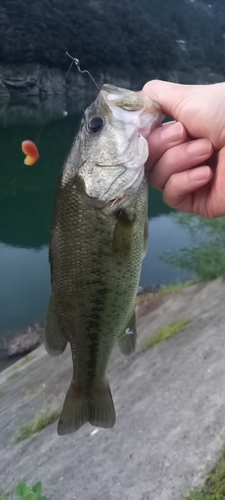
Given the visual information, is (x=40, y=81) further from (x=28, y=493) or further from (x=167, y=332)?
(x=28, y=493)

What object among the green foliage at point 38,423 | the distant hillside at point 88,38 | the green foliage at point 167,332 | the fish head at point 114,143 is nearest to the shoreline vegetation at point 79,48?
the distant hillside at point 88,38

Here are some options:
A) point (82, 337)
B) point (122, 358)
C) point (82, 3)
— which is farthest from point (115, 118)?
point (82, 3)

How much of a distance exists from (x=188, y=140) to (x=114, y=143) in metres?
0.51

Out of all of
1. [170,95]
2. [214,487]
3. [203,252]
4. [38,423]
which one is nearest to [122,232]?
[170,95]

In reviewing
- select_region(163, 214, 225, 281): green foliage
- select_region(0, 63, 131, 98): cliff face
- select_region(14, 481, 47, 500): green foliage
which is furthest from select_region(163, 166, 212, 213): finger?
select_region(0, 63, 131, 98): cliff face

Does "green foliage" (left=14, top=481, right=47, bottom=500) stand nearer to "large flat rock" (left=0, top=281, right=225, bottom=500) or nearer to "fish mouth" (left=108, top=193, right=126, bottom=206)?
"large flat rock" (left=0, top=281, right=225, bottom=500)

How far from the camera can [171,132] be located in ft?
7.44

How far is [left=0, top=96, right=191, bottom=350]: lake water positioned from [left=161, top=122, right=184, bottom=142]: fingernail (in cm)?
62

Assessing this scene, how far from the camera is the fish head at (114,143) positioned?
2.08 metres

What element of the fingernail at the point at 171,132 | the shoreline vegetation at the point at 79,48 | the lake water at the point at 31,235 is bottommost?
the shoreline vegetation at the point at 79,48

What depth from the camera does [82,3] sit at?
200ft

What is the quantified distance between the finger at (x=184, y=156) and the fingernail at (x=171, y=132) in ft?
0.18

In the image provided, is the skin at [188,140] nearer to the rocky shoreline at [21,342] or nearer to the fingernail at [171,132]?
the fingernail at [171,132]

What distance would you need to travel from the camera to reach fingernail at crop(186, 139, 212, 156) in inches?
89.8
